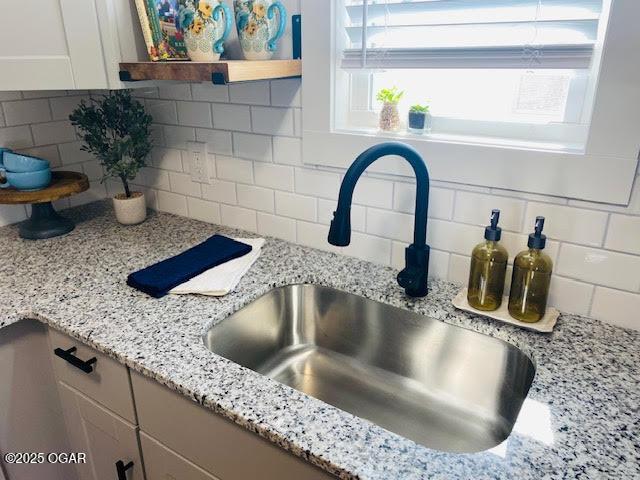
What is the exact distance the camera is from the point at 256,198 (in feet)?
4.82

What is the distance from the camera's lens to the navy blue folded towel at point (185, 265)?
1.14 metres

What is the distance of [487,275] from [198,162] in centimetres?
96

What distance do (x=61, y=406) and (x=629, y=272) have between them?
1.34 meters

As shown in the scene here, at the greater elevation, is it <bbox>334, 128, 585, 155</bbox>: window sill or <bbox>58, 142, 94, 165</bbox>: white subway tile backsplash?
<bbox>334, 128, 585, 155</bbox>: window sill

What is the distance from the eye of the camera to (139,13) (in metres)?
1.21

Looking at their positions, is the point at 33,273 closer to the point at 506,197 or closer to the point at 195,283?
the point at 195,283

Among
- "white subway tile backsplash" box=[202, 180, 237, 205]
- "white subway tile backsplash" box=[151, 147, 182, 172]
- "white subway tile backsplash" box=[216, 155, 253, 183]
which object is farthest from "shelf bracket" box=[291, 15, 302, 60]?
"white subway tile backsplash" box=[151, 147, 182, 172]

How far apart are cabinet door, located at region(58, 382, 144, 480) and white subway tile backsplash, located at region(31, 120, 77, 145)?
2.78 feet

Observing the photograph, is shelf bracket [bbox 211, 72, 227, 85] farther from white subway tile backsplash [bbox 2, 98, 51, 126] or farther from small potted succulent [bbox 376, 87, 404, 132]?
white subway tile backsplash [bbox 2, 98, 51, 126]

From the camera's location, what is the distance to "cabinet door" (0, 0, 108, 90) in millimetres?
1143

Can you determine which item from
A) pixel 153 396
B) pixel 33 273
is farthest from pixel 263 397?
pixel 33 273

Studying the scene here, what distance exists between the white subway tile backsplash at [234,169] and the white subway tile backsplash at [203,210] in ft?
0.39

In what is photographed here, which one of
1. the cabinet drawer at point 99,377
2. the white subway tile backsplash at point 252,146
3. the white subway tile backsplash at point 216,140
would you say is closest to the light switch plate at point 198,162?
the white subway tile backsplash at point 216,140

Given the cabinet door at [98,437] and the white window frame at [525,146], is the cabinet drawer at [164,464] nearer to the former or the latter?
the cabinet door at [98,437]
